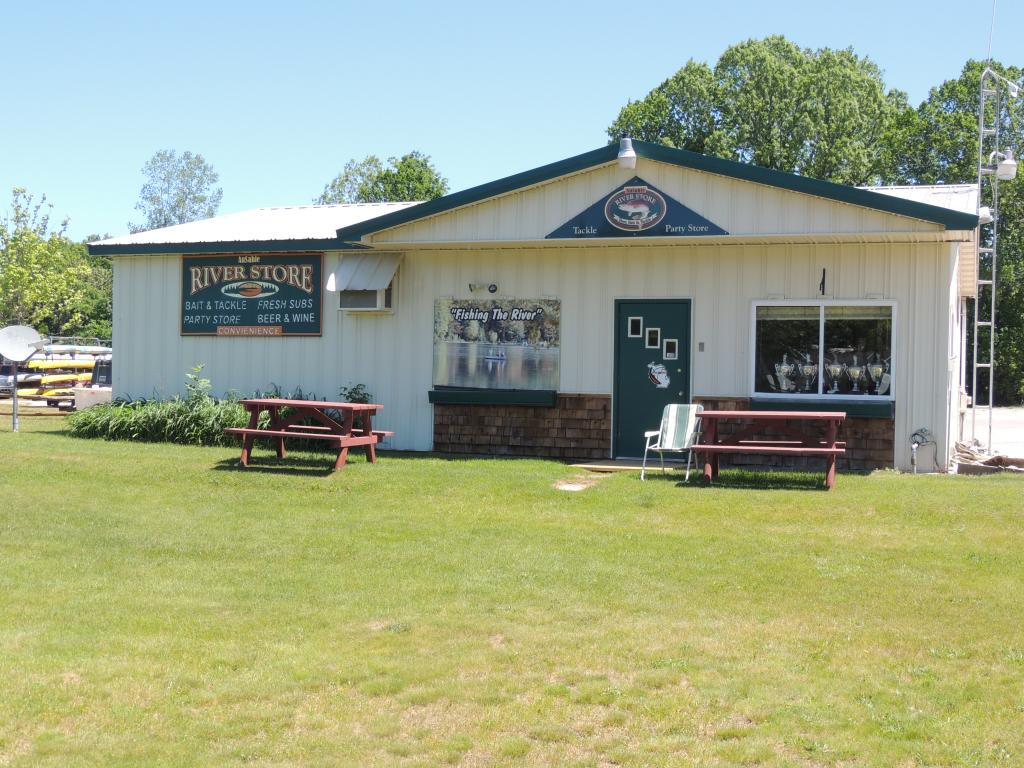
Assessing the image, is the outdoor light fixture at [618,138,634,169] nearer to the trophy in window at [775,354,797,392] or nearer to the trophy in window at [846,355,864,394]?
the trophy in window at [775,354,797,392]

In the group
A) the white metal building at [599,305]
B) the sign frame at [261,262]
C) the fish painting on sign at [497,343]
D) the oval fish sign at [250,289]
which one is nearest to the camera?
the white metal building at [599,305]

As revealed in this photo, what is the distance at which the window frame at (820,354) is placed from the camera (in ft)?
43.9

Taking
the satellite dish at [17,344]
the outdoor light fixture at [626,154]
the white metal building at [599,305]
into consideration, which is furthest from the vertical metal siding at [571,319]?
the satellite dish at [17,344]

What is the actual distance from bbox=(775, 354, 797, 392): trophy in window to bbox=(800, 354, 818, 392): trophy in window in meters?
0.12

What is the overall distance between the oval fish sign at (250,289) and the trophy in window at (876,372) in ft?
A: 27.0

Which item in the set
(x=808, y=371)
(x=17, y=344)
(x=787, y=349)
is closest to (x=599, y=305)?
(x=787, y=349)

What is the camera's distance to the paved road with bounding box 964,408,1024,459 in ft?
64.4

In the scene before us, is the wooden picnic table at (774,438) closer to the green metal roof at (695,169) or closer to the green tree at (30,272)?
the green metal roof at (695,169)

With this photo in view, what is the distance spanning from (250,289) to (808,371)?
799 centimetres

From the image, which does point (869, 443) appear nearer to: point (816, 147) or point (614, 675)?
point (614, 675)

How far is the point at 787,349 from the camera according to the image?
13.9m

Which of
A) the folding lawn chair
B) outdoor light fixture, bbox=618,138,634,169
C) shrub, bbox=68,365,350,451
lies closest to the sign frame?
shrub, bbox=68,365,350,451

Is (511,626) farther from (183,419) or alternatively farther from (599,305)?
(183,419)

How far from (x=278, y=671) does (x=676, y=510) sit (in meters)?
5.48
